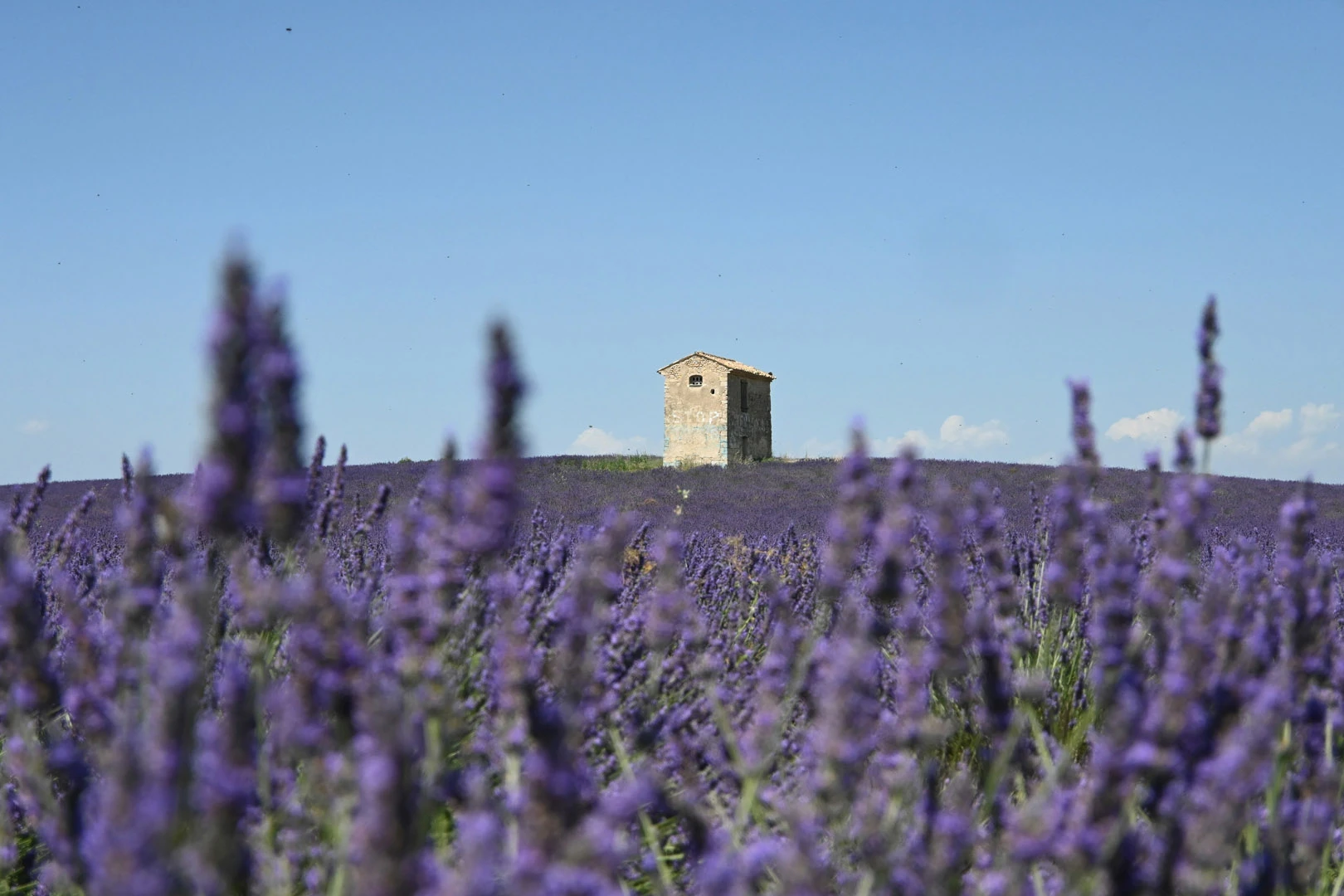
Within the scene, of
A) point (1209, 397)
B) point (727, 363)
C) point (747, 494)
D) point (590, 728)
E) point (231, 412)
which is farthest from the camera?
point (727, 363)

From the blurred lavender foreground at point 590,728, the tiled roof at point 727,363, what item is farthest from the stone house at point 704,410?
the blurred lavender foreground at point 590,728

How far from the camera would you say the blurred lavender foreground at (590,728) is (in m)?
0.94

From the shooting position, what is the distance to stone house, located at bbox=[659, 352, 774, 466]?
2153 centimetres

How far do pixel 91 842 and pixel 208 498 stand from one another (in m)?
0.48

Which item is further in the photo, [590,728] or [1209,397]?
[590,728]

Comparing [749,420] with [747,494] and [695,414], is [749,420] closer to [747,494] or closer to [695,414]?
[695,414]

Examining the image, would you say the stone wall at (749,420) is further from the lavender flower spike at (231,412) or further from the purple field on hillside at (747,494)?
the lavender flower spike at (231,412)

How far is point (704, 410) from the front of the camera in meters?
21.7

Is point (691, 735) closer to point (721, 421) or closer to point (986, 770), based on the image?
point (986, 770)

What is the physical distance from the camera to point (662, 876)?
1588 mm

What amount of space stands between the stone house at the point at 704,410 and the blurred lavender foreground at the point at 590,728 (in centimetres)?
1888

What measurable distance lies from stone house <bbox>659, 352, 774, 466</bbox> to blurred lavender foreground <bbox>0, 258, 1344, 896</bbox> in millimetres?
18878

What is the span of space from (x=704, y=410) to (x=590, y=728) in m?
19.4

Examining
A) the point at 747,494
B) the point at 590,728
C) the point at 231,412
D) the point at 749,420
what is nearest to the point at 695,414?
the point at 749,420
